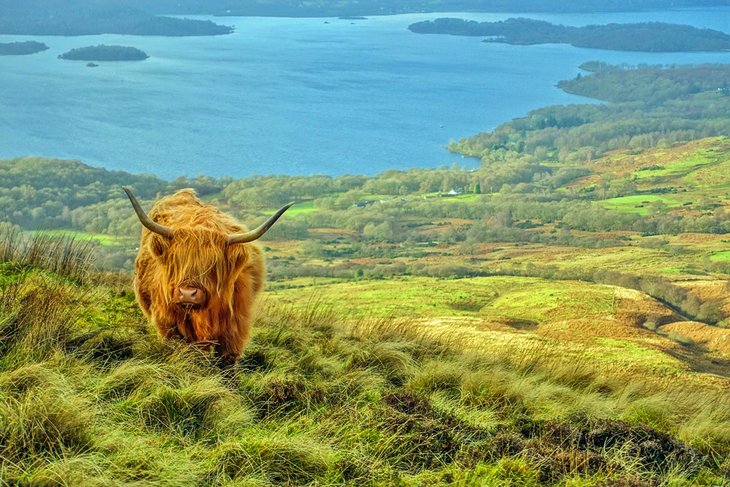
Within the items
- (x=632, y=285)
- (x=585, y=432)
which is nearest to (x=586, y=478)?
(x=585, y=432)

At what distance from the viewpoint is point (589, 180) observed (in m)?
75.0

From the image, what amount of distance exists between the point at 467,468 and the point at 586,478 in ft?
2.17

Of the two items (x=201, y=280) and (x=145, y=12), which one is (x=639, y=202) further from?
(x=145, y=12)

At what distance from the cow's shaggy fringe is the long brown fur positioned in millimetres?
186

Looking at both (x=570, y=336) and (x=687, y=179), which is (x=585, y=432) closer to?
(x=570, y=336)

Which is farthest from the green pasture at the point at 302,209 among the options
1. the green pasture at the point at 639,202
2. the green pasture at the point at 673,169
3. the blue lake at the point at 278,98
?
the green pasture at the point at 673,169

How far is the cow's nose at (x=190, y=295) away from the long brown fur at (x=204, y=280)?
53 mm

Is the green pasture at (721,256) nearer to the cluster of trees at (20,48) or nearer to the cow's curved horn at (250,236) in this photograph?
the cow's curved horn at (250,236)

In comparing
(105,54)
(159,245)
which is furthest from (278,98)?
(159,245)

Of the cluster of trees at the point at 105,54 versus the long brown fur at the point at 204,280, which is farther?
the cluster of trees at the point at 105,54

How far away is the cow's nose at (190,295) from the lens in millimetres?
5492

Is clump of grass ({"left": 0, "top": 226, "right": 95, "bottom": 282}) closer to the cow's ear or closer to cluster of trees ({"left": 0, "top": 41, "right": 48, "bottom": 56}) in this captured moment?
the cow's ear

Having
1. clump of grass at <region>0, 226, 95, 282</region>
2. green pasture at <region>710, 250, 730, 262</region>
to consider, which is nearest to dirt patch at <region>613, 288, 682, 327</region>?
clump of grass at <region>0, 226, 95, 282</region>

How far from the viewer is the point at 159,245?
5.80m
